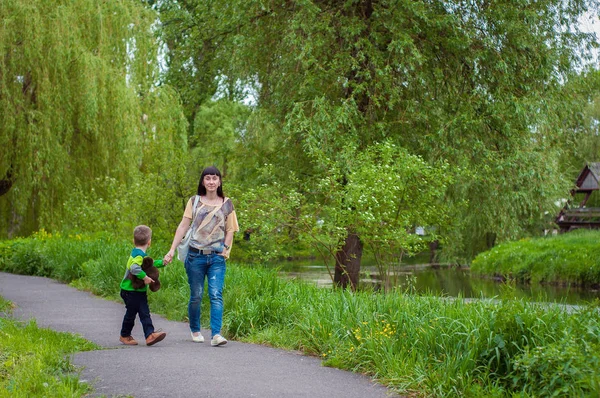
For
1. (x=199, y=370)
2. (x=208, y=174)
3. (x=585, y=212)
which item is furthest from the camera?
(x=585, y=212)

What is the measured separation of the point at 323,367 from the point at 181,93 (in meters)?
13.9

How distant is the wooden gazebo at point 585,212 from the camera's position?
135ft

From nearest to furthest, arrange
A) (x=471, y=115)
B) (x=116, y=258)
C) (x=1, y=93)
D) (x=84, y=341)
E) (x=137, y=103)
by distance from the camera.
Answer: (x=84, y=341)
(x=116, y=258)
(x=471, y=115)
(x=1, y=93)
(x=137, y=103)

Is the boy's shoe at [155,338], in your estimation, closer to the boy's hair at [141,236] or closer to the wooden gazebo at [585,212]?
the boy's hair at [141,236]

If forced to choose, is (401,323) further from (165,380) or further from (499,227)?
(499,227)

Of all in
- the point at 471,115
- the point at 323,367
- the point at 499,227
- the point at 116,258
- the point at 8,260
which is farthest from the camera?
the point at 8,260

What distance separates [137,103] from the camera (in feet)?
73.1

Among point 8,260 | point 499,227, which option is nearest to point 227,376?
point 499,227

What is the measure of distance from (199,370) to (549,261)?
73.0 ft

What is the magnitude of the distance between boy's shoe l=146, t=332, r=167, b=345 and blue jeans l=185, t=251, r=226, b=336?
0.44m

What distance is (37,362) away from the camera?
6254mm

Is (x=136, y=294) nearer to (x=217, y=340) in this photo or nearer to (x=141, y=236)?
(x=141, y=236)

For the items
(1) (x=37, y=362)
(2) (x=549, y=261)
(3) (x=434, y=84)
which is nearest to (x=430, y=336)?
(1) (x=37, y=362)

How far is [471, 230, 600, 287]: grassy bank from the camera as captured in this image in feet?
81.5
